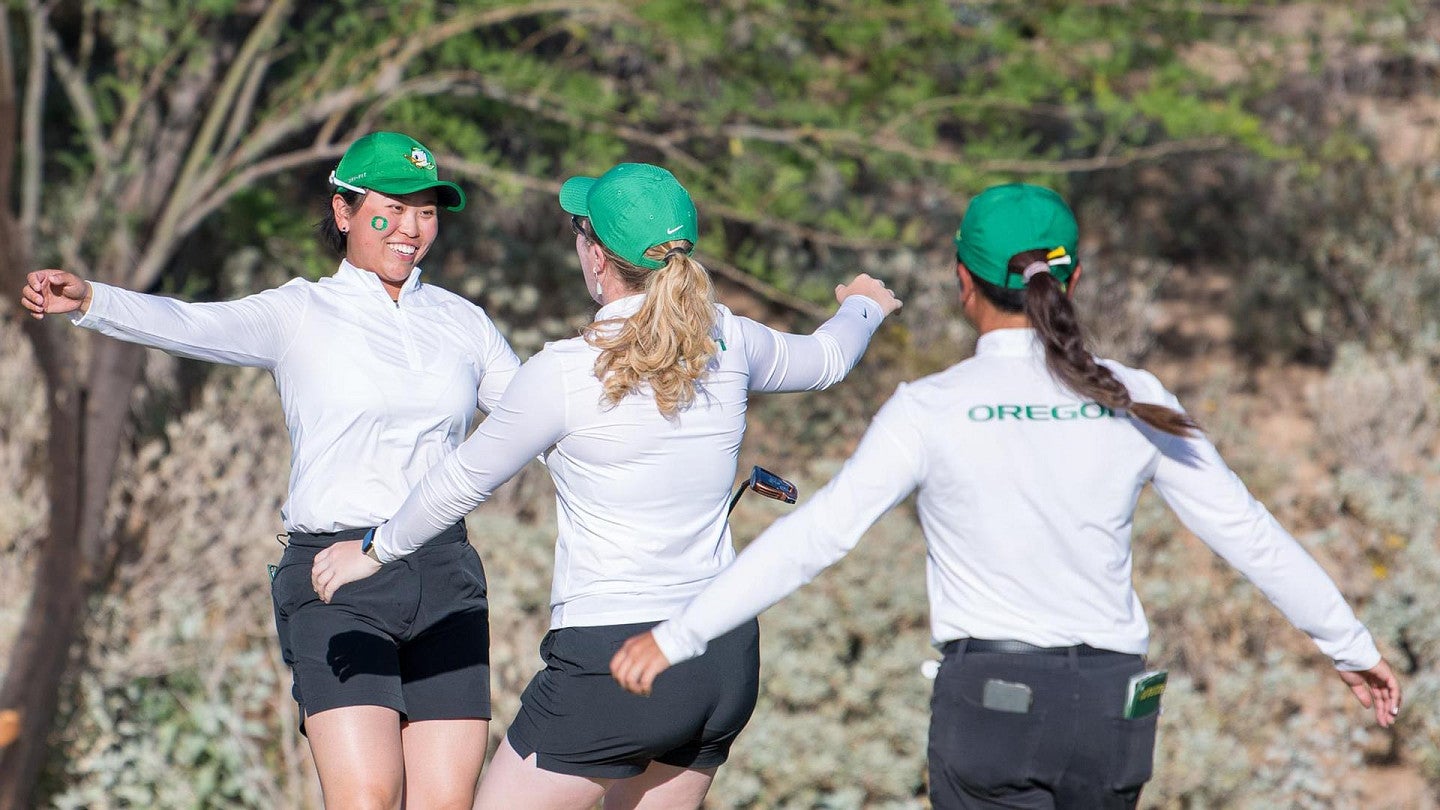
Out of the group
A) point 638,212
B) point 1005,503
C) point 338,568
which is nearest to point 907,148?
point 638,212

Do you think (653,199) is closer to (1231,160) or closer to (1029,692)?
(1029,692)

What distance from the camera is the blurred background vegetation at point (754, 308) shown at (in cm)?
581

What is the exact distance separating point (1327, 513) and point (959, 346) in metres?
2.37

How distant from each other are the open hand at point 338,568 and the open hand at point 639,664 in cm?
61

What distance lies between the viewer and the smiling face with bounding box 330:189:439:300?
3145mm

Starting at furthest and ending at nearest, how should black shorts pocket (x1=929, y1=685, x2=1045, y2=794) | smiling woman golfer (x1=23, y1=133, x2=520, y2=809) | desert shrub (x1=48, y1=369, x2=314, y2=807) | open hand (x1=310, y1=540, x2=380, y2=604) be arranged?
desert shrub (x1=48, y1=369, x2=314, y2=807)
smiling woman golfer (x1=23, y1=133, x2=520, y2=809)
open hand (x1=310, y1=540, x2=380, y2=604)
black shorts pocket (x1=929, y1=685, x2=1045, y2=794)

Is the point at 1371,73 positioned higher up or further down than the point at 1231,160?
higher up

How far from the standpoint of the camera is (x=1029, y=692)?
7.75 ft

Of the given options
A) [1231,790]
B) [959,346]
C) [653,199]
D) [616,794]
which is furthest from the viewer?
[959,346]

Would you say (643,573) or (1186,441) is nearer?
(1186,441)

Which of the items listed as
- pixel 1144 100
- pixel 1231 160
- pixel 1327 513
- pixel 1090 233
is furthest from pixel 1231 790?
pixel 1231 160

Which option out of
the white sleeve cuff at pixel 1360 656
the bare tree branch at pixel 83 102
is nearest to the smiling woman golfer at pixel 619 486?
the white sleeve cuff at pixel 1360 656

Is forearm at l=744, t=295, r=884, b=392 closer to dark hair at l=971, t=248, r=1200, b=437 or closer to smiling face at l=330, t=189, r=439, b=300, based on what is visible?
dark hair at l=971, t=248, r=1200, b=437

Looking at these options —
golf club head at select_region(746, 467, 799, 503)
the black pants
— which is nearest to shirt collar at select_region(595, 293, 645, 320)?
golf club head at select_region(746, 467, 799, 503)
